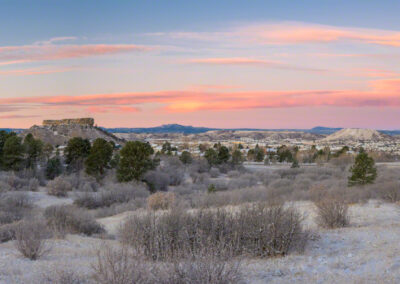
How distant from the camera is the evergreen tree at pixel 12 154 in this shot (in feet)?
101

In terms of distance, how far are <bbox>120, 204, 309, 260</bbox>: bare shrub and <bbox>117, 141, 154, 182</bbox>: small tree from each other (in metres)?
19.6

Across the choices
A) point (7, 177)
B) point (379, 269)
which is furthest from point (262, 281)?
point (7, 177)

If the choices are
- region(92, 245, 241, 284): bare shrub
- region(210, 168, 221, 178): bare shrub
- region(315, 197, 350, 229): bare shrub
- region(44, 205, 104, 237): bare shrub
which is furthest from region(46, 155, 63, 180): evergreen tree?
region(92, 245, 241, 284): bare shrub

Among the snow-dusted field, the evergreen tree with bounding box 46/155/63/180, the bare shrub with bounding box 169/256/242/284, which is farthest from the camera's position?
the evergreen tree with bounding box 46/155/63/180

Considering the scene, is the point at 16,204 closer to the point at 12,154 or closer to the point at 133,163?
the point at 133,163

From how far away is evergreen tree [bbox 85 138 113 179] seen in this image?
31.1 metres

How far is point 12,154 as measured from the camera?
31047mm

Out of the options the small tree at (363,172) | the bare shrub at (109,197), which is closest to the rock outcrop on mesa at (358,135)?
the small tree at (363,172)

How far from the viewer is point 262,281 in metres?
6.33

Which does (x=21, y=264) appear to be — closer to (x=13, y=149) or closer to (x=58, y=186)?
(x=58, y=186)

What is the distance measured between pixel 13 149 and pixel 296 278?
97.6 ft

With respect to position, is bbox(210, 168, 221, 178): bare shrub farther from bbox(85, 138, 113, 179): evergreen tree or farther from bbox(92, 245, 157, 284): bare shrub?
bbox(92, 245, 157, 284): bare shrub

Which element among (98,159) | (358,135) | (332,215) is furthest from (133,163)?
(358,135)

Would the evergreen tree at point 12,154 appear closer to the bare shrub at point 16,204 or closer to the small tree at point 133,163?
the small tree at point 133,163
